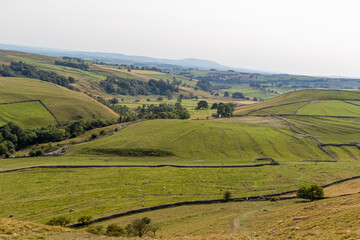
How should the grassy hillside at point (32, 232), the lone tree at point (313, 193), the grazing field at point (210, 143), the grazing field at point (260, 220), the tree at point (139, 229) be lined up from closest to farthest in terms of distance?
the grazing field at point (260, 220) → the grassy hillside at point (32, 232) → the tree at point (139, 229) → the lone tree at point (313, 193) → the grazing field at point (210, 143)

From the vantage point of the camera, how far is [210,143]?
10406cm

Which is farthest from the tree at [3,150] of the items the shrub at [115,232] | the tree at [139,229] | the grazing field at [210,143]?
the tree at [139,229]

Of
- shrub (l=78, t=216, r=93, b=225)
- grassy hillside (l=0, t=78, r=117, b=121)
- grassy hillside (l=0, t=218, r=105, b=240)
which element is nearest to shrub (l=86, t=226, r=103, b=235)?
shrub (l=78, t=216, r=93, b=225)

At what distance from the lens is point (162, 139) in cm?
10644

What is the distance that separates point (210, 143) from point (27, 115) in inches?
4592

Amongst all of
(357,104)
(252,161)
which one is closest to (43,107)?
(252,161)

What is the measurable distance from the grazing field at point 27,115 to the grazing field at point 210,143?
57.9 metres

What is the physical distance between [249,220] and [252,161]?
152 feet

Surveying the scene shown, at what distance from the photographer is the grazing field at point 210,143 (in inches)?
3757

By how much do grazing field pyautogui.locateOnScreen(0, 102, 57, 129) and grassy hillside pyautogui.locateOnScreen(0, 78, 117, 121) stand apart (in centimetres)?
642

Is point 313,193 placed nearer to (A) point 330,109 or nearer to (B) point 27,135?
(B) point 27,135

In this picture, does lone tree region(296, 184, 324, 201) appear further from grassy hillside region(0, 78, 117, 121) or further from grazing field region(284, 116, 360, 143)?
grassy hillside region(0, 78, 117, 121)

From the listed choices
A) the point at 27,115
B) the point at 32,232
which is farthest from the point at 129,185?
the point at 27,115

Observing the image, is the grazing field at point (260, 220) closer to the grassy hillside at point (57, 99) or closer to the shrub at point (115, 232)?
the shrub at point (115, 232)
